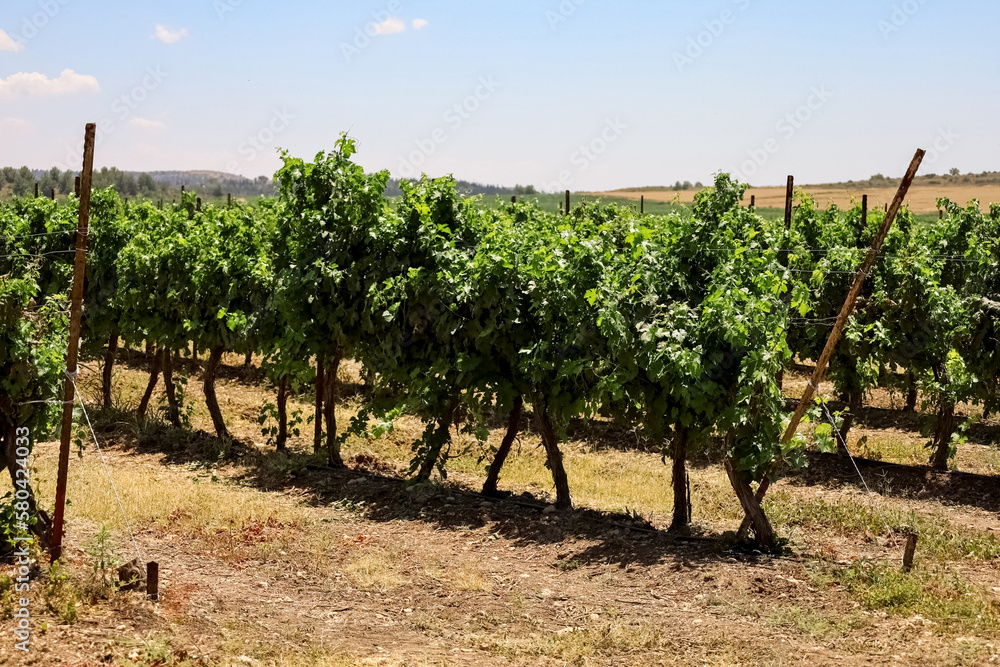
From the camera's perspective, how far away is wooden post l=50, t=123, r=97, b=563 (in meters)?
8.91

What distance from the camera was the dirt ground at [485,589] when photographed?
7980mm

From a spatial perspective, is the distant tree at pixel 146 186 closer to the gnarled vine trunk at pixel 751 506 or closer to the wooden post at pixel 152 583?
the wooden post at pixel 152 583

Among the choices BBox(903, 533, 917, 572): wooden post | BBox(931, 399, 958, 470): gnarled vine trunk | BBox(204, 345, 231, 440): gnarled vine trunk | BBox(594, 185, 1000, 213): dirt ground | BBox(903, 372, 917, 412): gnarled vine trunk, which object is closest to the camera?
BBox(903, 533, 917, 572): wooden post

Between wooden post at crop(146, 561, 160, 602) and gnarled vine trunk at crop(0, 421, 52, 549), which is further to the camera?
gnarled vine trunk at crop(0, 421, 52, 549)

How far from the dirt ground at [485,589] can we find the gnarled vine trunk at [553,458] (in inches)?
15.0

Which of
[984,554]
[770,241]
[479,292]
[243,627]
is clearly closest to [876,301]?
[770,241]

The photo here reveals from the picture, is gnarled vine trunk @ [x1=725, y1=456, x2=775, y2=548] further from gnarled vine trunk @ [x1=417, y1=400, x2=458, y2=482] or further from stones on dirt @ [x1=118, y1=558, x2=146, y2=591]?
stones on dirt @ [x1=118, y1=558, x2=146, y2=591]

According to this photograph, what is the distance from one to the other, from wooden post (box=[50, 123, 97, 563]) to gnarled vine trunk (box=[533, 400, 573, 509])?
19.4ft

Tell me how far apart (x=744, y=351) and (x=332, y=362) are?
23.5 feet

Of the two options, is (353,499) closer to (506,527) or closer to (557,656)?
(506,527)

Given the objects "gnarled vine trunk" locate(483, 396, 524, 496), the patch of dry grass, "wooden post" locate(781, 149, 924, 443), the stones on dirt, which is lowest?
the patch of dry grass

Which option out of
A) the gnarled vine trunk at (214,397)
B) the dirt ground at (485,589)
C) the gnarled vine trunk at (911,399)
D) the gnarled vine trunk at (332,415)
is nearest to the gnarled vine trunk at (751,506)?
the dirt ground at (485,589)

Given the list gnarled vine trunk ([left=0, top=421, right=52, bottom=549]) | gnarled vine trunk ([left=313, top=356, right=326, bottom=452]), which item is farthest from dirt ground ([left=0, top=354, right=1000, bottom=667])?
gnarled vine trunk ([left=313, top=356, right=326, bottom=452])

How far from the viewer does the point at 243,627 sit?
8.37 m
